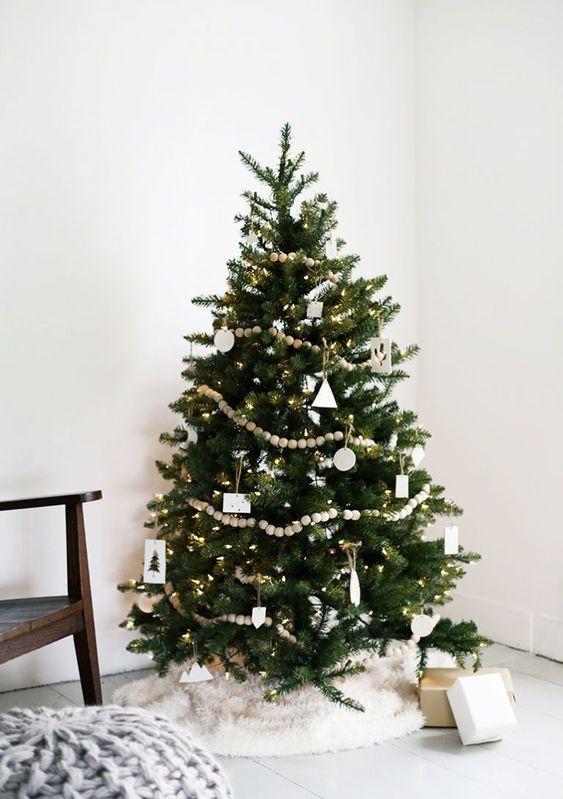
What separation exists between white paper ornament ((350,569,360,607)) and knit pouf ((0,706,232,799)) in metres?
0.79

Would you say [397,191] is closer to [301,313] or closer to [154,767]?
[301,313]

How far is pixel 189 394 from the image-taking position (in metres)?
2.37

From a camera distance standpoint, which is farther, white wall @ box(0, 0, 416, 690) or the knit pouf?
white wall @ box(0, 0, 416, 690)

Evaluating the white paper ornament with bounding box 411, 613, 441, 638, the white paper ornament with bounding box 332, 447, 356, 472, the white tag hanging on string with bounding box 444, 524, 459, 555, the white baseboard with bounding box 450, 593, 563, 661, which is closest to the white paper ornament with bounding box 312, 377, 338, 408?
the white paper ornament with bounding box 332, 447, 356, 472

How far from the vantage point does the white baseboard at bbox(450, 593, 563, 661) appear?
283 cm

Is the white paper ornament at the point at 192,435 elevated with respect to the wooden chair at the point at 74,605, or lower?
elevated

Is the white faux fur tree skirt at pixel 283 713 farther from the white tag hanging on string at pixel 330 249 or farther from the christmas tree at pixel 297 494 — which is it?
the white tag hanging on string at pixel 330 249

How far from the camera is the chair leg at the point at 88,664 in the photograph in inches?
87.0

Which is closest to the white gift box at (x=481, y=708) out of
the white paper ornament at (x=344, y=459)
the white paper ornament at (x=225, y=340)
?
the white paper ornament at (x=344, y=459)

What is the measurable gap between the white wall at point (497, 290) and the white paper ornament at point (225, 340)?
3.98 feet

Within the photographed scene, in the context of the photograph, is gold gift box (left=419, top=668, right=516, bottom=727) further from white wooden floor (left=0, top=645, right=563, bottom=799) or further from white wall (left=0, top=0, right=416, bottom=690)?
white wall (left=0, top=0, right=416, bottom=690)

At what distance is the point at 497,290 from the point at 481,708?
1542 mm

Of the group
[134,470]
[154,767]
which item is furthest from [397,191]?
[154,767]

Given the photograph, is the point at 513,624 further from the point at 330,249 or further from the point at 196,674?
the point at 330,249
